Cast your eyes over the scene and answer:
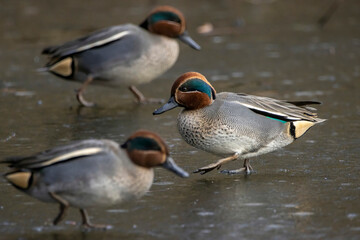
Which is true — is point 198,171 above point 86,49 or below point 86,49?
below

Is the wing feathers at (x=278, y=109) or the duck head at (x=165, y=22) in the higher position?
the duck head at (x=165, y=22)

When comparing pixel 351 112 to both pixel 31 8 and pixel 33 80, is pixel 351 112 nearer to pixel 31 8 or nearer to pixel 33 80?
pixel 33 80

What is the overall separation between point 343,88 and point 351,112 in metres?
1.06

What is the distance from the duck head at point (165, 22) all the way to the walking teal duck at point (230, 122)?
290cm

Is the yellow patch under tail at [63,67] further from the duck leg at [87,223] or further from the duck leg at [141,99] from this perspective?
the duck leg at [87,223]

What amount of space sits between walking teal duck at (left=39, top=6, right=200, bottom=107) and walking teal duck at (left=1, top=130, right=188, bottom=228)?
3891mm

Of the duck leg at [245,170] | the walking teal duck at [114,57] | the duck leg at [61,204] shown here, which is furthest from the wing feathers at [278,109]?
the walking teal duck at [114,57]

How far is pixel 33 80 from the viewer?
30.5 ft

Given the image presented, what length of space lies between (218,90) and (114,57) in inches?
50.1

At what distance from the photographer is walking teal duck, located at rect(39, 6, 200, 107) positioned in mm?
8203

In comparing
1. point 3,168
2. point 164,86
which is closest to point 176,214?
point 3,168

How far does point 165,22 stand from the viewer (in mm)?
8484

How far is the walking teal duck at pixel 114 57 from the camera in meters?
8.20

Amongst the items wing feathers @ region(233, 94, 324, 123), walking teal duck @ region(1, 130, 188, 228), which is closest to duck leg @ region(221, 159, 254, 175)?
wing feathers @ region(233, 94, 324, 123)
